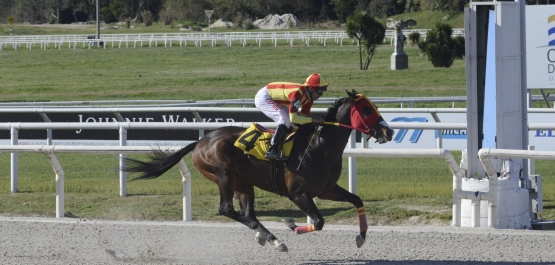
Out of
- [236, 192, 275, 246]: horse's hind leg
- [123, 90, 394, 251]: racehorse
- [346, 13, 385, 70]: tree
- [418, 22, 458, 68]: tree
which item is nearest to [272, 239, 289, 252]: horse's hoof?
[123, 90, 394, 251]: racehorse

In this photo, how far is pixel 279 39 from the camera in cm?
4038

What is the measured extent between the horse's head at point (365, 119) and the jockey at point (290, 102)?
0.20 m

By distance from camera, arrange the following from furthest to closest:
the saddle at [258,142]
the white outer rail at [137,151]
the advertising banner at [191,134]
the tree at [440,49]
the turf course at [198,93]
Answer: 1. the tree at [440,49]
2. the advertising banner at [191,134]
3. the turf course at [198,93]
4. the white outer rail at [137,151]
5. the saddle at [258,142]

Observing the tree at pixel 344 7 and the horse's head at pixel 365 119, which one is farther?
the tree at pixel 344 7

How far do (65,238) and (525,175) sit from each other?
12.6 feet

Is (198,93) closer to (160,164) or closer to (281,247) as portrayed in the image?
(160,164)

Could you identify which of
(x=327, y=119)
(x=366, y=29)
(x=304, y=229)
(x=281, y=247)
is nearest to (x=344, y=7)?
(x=366, y=29)

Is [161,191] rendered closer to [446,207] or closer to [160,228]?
[160,228]

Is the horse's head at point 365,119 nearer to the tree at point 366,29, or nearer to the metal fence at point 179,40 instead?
the tree at point 366,29

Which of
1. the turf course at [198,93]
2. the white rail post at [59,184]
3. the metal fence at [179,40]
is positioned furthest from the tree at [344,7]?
the white rail post at [59,184]

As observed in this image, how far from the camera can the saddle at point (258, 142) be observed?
6094 millimetres

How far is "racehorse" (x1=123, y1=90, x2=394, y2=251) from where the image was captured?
595cm

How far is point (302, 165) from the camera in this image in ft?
19.7

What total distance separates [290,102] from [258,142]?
0.38m
